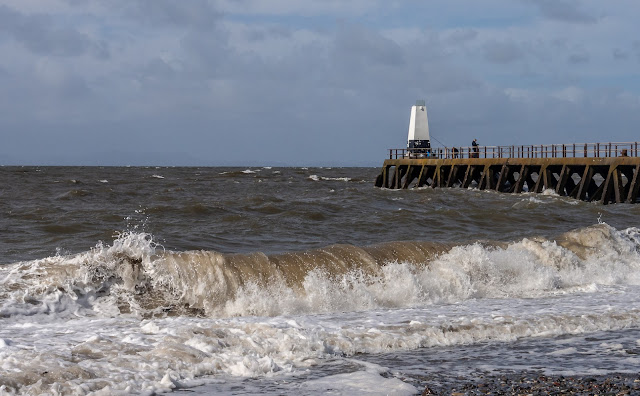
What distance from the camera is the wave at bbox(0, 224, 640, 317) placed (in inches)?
401

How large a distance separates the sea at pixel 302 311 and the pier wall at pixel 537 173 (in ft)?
50.7

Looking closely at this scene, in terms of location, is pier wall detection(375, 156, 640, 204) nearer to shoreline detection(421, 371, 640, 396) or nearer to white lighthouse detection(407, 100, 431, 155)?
white lighthouse detection(407, 100, 431, 155)

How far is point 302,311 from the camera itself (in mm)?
10352

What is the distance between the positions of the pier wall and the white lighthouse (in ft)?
7.63

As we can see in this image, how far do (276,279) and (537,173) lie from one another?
31.4 m

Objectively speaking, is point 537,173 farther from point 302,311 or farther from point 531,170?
point 302,311

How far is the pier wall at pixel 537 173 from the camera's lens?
32.4 meters

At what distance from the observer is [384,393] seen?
6.16 metres

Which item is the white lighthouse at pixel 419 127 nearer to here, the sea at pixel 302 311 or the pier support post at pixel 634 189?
the pier support post at pixel 634 189

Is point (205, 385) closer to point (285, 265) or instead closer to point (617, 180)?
point (285, 265)

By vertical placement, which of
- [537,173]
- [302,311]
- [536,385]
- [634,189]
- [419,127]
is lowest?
[302,311]

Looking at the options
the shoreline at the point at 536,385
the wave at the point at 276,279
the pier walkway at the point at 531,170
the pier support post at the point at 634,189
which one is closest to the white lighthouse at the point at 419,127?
the pier walkway at the point at 531,170

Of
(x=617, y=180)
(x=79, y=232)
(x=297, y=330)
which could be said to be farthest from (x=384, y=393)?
(x=617, y=180)

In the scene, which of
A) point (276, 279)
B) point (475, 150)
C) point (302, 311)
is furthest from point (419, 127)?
point (302, 311)
